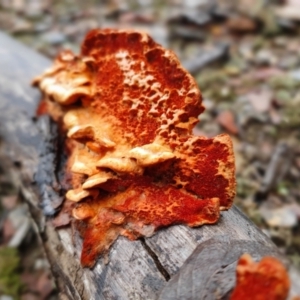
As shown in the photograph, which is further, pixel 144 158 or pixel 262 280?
pixel 144 158

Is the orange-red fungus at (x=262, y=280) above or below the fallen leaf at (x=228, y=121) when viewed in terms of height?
above

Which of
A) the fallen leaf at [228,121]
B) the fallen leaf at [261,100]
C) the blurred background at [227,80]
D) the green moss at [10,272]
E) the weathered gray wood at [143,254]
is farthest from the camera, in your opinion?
the fallen leaf at [261,100]

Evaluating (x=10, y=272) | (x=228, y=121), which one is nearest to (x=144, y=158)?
(x=10, y=272)

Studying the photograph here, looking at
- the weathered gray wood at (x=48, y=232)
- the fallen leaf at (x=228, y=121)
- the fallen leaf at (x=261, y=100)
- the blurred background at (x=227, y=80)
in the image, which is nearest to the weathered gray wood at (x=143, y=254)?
the weathered gray wood at (x=48, y=232)

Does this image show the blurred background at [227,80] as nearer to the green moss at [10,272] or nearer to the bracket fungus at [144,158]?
the green moss at [10,272]

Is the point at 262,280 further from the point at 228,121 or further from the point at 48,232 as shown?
the point at 228,121

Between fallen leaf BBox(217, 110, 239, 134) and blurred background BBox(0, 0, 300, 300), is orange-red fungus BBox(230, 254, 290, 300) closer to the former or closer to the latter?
blurred background BBox(0, 0, 300, 300)

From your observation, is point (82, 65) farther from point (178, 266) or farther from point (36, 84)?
point (178, 266)
